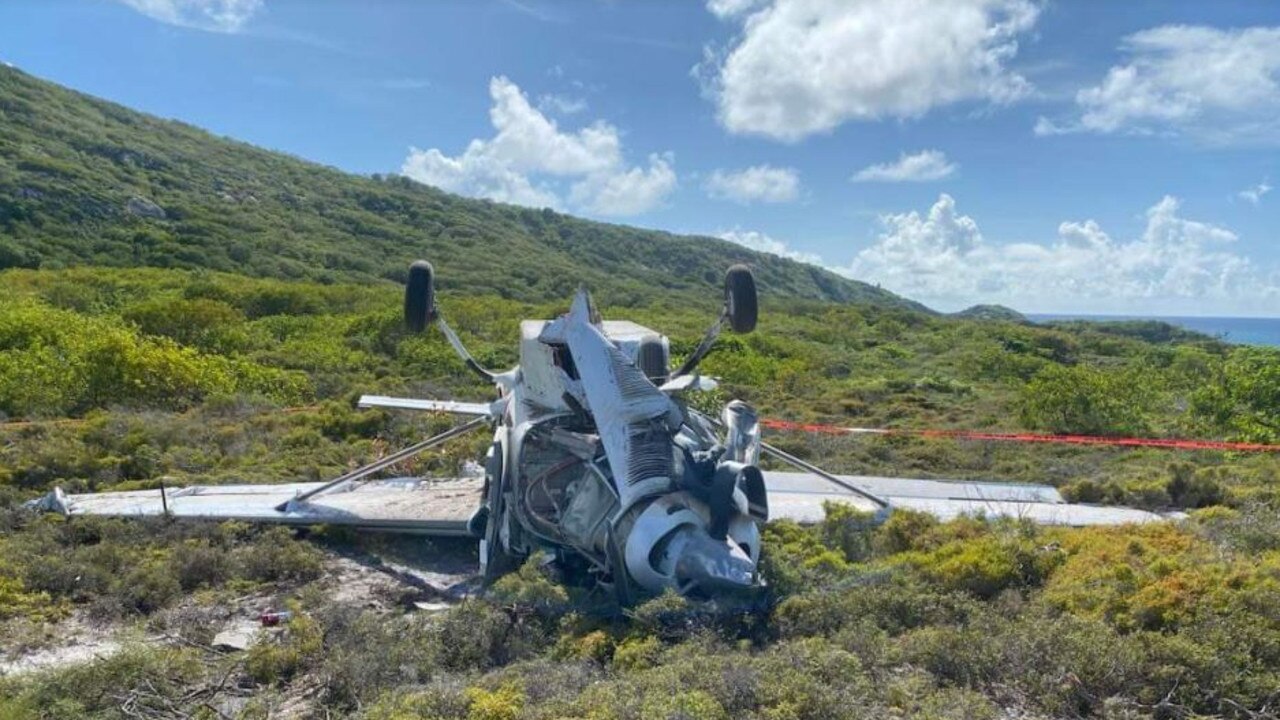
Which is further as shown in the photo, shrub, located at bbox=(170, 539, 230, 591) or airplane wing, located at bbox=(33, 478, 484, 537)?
airplane wing, located at bbox=(33, 478, 484, 537)

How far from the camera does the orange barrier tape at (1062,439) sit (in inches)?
597

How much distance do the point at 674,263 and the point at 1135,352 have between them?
67.7 m

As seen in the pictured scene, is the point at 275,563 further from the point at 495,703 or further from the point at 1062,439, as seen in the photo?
the point at 1062,439

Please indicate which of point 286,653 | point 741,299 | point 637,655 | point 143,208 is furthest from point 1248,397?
point 143,208

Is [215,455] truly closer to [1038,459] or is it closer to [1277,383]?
[1038,459]

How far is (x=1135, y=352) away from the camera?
133 feet

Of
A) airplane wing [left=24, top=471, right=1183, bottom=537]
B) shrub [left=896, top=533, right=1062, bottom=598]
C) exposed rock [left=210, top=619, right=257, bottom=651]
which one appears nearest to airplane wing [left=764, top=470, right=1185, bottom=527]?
airplane wing [left=24, top=471, right=1183, bottom=537]

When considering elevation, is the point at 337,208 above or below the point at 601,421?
above

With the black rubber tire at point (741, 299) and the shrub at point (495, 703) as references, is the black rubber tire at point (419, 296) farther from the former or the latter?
the shrub at point (495, 703)

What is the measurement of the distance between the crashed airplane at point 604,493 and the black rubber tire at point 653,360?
0.02 meters

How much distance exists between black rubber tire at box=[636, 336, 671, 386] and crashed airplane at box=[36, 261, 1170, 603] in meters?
0.02

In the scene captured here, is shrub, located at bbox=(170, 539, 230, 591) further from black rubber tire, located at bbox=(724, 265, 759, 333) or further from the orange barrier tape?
the orange barrier tape

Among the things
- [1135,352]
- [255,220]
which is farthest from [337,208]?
[1135,352]

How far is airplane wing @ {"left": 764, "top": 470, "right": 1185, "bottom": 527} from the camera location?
10.2 meters
